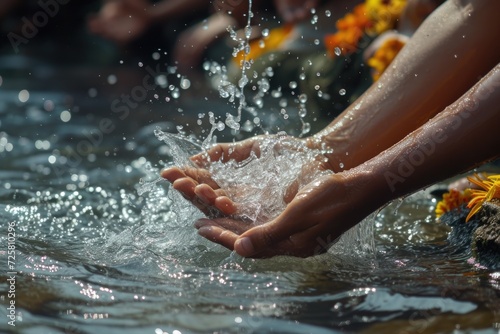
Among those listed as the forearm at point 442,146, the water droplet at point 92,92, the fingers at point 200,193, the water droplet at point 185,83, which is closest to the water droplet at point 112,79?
the water droplet at point 92,92

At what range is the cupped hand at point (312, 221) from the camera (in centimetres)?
276

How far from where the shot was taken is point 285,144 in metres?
3.60

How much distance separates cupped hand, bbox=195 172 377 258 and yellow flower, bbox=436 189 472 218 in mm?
925

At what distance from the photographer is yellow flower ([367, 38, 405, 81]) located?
540 centimetres

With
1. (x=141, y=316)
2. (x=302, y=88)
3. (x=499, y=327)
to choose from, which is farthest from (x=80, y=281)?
(x=302, y=88)

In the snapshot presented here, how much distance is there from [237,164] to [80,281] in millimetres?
897

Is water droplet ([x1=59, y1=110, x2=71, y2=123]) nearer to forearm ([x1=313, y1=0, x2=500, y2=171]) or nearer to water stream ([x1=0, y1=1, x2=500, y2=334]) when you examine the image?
water stream ([x1=0, y1=1, x2=500, y2=334])

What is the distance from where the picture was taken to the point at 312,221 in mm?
2781

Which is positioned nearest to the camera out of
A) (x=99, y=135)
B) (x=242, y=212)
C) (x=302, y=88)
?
(x=242, y=212)

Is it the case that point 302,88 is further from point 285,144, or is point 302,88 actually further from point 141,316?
point 141,316

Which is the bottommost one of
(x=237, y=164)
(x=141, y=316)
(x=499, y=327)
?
(x=499, y=327)

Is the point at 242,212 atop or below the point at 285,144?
below

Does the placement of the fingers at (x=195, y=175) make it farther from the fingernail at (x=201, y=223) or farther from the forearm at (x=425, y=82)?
the forearm at (x=425, y=82)

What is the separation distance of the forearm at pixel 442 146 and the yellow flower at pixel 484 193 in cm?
41
